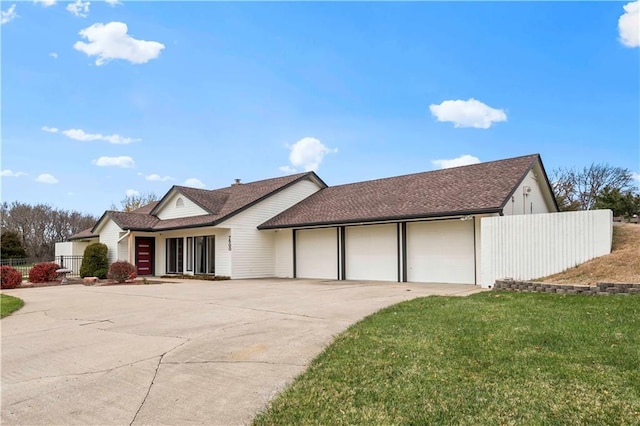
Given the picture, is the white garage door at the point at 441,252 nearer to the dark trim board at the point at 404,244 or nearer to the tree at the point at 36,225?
the dark trim board at the point at 404,244

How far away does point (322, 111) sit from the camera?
19688 mm

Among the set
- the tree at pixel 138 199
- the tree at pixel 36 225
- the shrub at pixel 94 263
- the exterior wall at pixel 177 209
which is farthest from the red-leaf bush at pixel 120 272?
the tree at pixel 138 199

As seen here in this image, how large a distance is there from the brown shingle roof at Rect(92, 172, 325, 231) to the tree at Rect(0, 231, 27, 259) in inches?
847

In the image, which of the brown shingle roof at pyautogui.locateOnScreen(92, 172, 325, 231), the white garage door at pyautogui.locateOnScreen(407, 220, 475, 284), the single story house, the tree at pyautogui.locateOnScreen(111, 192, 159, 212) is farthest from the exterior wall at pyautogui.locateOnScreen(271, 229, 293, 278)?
the tree at pyautogui.locateOnScreen(111, 192, 159, 212)

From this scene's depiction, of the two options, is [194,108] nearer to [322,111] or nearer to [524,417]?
[322,111]

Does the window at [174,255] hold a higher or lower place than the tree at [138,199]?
lower

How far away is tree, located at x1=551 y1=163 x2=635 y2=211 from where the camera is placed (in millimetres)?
36750

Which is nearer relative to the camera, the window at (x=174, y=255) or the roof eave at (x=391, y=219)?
the roof eave at (x=391, y=219)

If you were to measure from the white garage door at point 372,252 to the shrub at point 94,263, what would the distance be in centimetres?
1286

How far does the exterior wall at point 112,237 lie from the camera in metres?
23.0

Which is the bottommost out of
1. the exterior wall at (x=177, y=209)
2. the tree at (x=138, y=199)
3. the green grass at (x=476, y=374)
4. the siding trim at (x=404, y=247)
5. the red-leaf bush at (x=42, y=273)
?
the red-leaf bush at (x=42, y=273)

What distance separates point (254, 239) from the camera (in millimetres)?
21156

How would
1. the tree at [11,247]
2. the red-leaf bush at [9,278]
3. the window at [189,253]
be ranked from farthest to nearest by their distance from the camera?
1. the tree at [11,247]
2. the window at [189,253]
3. the red-leaf bush at [9,278]

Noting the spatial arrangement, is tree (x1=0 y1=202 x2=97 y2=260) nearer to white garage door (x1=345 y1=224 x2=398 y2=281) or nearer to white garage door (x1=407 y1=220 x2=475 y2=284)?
white garage door (x1=345 y1=224 x2=398 y2=281)
